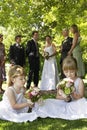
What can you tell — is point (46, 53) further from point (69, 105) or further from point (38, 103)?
point (38, 103)

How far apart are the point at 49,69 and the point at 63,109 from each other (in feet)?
19.0

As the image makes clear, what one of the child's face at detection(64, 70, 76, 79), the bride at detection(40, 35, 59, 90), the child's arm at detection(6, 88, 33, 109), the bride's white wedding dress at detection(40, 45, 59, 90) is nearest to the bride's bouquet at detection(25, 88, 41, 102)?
the child's arm at detection(6, 88, 33, 109)

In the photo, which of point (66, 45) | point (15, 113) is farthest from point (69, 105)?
point (66, 45)

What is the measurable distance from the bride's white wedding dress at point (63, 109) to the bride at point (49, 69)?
5.26 meters

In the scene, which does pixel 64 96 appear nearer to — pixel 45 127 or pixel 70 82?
pixel 70 82

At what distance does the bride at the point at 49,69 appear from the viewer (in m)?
12.6

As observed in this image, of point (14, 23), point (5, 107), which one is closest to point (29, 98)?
point (5, 107)

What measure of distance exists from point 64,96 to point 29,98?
75cm

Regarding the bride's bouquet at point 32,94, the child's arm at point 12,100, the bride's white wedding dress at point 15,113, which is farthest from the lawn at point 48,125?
the bride's bouquet at point 32,94

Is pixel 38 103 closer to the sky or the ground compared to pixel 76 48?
closer to the ground

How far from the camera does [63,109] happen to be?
23.6 feet

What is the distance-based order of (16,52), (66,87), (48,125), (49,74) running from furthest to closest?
(49,74), (16,52), (66,87), (48,125)

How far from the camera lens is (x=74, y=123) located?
6.54 metres

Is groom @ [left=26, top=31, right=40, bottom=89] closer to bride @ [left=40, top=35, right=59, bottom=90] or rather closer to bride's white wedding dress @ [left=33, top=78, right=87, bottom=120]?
bride @ [left=40, top=35, right=59, bottom=90]
